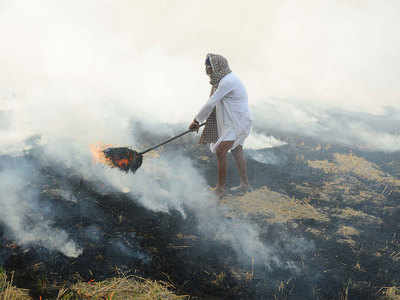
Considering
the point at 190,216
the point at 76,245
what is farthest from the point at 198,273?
the point at 76,245

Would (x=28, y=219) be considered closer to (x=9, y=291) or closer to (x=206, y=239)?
(x=9, y=291)

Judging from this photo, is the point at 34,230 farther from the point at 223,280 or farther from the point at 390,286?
the point at 390,286

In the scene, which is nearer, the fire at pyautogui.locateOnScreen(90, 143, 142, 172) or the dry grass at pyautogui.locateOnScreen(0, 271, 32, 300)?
the dry grass at pyautogui.locateOnScreen(0, 271, 32, 300)

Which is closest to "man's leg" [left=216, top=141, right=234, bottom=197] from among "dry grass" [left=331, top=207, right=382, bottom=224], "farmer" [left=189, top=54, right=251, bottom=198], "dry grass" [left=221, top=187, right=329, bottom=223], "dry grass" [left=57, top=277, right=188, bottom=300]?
"farmer" [left=189, top=54, right=251, bottom=198]

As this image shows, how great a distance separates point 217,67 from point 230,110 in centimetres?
60

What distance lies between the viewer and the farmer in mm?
4254

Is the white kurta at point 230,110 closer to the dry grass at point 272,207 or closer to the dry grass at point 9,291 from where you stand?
the dry grass at point 272,207

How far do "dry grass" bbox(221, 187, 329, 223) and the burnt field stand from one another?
16mm

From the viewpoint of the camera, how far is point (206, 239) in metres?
3.80

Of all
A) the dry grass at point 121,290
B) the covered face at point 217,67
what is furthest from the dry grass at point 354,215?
the dry grass at point 121,290

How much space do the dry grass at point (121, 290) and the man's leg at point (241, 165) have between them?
2325 mm

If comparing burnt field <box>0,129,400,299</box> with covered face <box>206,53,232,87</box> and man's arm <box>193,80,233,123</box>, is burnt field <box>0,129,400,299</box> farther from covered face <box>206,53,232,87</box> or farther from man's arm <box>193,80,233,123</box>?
covered face <box>206,53,232,87</box>

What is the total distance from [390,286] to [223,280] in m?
1.72

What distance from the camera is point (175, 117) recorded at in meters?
7.74
